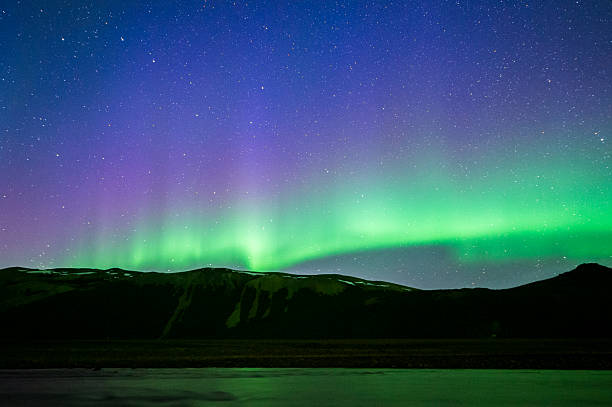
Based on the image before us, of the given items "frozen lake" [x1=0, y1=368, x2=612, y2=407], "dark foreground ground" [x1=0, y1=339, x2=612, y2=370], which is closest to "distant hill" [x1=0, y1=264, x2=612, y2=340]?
"dark foreground ground" [x1=0, y1=339, x2=612, y2=370]

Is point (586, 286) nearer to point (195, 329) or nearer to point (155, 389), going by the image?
point (195, 329)

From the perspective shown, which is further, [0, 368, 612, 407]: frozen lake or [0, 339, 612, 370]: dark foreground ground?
[0, 339, 612, 370]: dark foreground ground

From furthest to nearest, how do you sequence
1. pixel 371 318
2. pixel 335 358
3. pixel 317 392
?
pixel 371 318
pixel 335 358
pixel 317 392

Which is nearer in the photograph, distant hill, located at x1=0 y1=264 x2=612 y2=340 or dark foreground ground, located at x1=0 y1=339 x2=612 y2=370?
dark foreground ground, located at x1=0 y1=339 x2=612 y2=370

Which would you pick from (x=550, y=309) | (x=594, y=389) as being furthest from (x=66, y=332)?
(x=594, y=389)

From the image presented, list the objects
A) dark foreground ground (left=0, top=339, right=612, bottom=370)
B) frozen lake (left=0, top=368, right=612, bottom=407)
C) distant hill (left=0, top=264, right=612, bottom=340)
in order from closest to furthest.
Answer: frozen lake (left=0, top=368, right=612, bottom=407)
dark foreground ground (left=0, top=339, right=612, bottom=370)
distant hill (left=0, top=264, right=612, bottom=340)

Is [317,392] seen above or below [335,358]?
above

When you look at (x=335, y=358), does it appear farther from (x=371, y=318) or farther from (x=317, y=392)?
(x=371, y=318)

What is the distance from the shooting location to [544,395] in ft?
75.3

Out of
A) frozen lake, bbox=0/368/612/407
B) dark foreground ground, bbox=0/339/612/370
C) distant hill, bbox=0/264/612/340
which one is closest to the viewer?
frozen lake, bbox=0/368/612/407

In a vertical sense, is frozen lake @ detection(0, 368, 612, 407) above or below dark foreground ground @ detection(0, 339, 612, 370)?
above

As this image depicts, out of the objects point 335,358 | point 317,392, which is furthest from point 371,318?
point 317,392

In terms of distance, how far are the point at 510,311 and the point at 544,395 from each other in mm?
156722

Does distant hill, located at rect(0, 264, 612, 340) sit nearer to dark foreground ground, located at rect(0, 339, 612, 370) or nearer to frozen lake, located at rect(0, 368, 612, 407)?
dark foreground ground, located at rect(0, 339, 612, 370)
